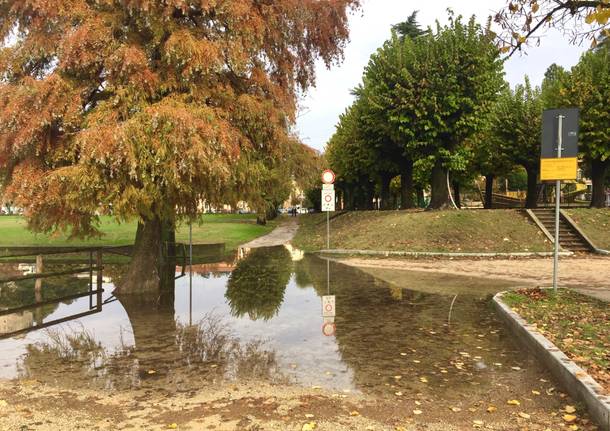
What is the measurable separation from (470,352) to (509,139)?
29.0 metres

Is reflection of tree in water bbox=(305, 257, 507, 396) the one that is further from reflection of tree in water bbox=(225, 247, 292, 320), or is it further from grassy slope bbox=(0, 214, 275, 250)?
grassy slope bbox=(0, 214, 275, 250)

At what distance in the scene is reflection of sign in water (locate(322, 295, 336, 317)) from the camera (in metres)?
8.76

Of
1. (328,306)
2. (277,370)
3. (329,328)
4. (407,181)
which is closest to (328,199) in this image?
(328,306)

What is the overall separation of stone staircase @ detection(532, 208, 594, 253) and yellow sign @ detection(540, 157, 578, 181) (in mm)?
11498

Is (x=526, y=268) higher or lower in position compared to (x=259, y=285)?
higher

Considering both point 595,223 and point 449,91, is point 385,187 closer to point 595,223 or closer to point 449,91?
point 449,91

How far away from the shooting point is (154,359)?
6133 millimetres

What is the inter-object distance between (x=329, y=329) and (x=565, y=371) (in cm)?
342

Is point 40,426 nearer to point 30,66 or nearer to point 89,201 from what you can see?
point 89,201

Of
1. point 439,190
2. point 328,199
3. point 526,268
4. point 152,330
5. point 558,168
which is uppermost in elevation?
point 439,190

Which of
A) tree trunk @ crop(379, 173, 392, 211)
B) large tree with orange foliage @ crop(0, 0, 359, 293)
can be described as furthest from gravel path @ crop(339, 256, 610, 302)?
tree trunk @ crop(379, 173, 392, 211)

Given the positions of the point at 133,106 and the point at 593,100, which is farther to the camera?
the point at 593,100

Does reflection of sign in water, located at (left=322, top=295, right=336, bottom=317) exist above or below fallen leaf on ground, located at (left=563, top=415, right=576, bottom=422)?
below

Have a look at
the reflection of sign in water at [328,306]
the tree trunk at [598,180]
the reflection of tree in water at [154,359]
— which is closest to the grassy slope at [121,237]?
the reflection of sign in water at [328,306]
